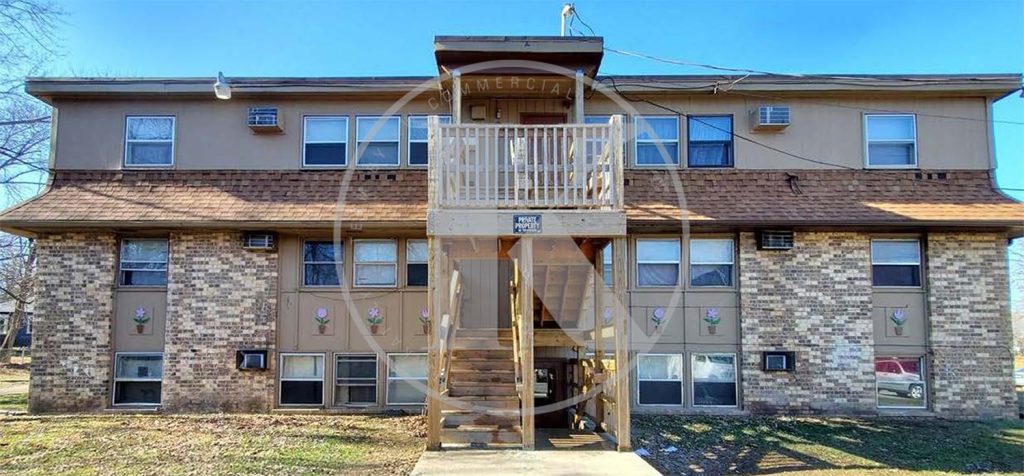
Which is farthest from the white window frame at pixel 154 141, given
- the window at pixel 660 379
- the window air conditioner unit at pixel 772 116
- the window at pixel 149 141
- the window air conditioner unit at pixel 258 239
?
the window air conditioner unit at pixel 772 116

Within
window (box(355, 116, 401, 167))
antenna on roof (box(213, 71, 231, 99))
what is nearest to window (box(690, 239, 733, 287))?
window (box(355, 116, 401, 167))

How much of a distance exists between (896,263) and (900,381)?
1913 millimetres

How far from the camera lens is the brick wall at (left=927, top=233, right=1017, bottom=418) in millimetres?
10883

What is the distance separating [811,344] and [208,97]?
10.9 metres

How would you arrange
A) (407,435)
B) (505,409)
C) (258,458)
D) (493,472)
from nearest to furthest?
1. (493,472)
2. (258,458)
3. (505,409)
4. (407,435)

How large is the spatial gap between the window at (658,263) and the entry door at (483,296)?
2202 mm

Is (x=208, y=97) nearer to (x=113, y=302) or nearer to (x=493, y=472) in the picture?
(x=113, y=302)

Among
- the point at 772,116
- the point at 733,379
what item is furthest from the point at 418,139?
the point at 733,379

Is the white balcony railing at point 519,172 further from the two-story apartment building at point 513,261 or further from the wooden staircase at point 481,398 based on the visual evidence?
the wooden staircase at point 481,398

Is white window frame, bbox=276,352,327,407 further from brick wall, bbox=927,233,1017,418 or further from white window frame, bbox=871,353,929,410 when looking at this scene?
brick wall, bbox=927,233,1017,418

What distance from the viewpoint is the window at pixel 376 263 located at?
11500 mm

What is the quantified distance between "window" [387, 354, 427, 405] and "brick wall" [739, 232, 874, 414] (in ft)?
17.2

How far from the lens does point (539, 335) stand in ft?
32.6

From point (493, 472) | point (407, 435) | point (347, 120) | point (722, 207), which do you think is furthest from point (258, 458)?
point (722, 207)
